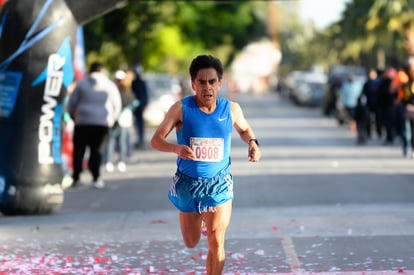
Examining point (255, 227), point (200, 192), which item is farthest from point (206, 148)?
point (255, 227)

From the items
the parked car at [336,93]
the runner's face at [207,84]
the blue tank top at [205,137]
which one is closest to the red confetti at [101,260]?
the blue tank top at [205,137]

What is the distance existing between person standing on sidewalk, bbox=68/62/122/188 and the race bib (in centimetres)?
932

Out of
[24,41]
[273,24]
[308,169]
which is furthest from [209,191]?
[273,24]

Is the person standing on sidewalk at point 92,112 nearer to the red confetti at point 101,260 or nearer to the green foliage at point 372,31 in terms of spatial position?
the red confetti at point 101,260

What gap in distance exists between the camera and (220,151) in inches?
294

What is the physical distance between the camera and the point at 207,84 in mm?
7359

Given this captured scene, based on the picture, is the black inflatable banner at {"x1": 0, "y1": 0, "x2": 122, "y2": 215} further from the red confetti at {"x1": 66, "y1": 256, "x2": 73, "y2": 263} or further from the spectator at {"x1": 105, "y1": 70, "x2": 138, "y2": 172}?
the spectator at {"x1": 105, "y1": 70, "x2": 138, "y2": 172}

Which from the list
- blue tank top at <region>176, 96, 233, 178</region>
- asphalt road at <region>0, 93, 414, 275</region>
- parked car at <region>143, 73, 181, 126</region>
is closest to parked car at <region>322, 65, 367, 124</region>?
parked car at <region>143, 73, 181, 126</region>

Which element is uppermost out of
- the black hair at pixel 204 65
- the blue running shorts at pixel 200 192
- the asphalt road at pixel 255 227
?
the black hair at pixel 204 65

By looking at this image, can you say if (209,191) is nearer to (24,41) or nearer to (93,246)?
(93,246)

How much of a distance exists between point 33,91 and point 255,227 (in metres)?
3.00

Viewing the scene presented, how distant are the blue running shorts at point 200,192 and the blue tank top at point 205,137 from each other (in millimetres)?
41

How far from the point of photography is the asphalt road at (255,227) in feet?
31.3

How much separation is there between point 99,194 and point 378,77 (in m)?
12.6
